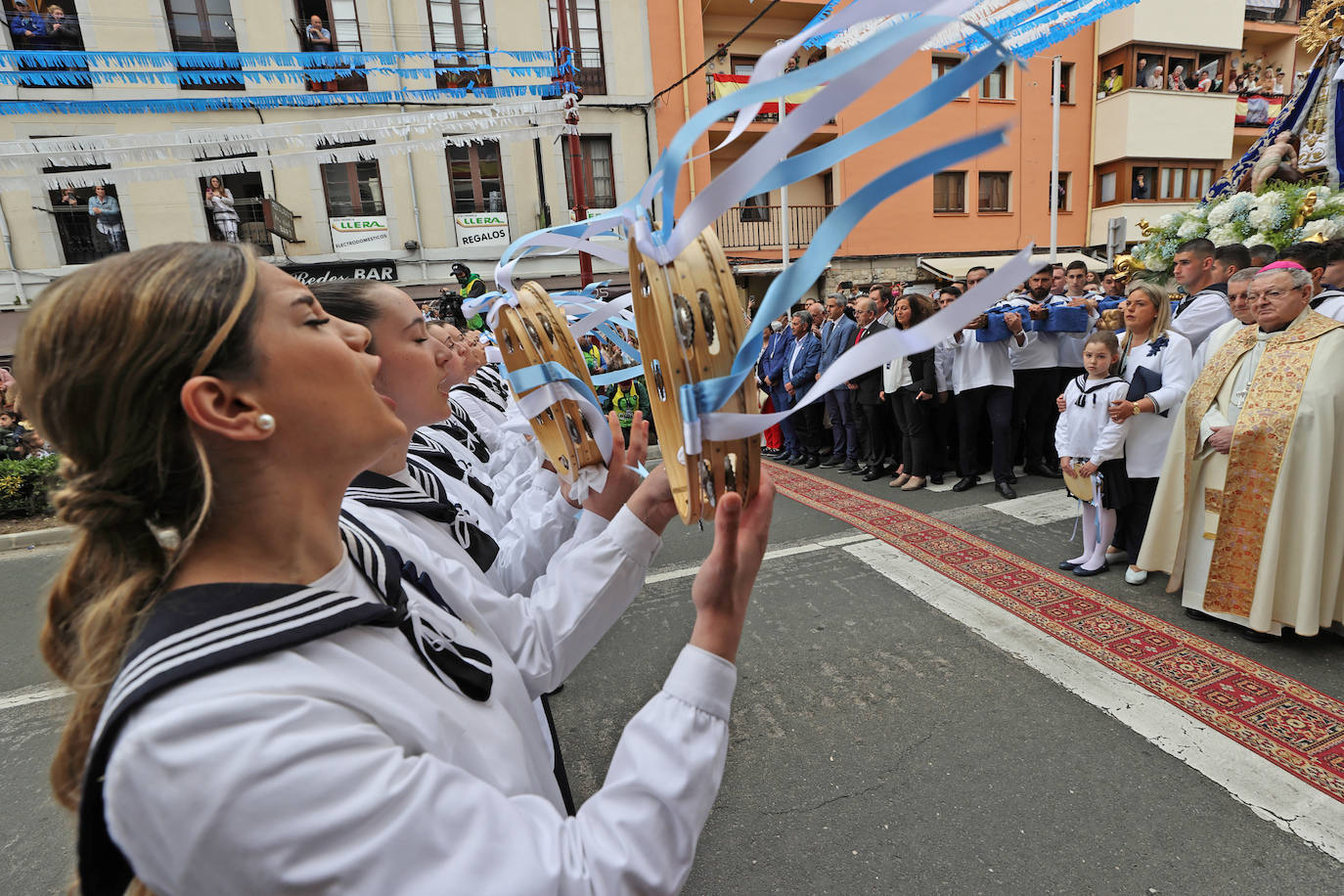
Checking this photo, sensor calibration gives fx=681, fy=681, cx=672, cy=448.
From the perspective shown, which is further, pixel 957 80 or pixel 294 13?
pixel 294 13

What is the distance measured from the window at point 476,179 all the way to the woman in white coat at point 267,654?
15.4 metres

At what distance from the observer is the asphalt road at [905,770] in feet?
7.00

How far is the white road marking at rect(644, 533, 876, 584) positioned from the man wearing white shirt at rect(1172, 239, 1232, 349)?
8.09 ft

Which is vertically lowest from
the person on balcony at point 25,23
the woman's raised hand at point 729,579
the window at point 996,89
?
the woman's raised hand at point 729,579

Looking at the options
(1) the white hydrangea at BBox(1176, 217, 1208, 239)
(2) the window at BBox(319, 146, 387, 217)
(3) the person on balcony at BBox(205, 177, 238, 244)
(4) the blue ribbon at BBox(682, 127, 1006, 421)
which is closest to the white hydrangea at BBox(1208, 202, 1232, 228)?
(1) the white hydrangea at BBox(1176, 217, 1208, 239)

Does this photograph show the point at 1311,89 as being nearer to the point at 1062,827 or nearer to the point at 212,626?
the point at 1062,827

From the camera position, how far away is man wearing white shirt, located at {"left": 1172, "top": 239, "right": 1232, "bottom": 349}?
171 inches

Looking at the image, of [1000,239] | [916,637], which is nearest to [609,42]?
[1000,239]

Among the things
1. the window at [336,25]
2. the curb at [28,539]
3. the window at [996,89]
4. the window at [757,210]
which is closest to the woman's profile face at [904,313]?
the curb at [28,539]

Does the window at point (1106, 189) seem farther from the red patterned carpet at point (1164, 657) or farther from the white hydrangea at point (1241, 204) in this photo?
the red patterned carpet at point (1164, 657)

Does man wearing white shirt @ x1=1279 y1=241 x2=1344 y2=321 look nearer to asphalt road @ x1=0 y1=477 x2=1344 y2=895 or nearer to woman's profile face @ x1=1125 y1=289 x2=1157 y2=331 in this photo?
woman's profile face @ x1=1125 y1=289 x2=1157 y2=331

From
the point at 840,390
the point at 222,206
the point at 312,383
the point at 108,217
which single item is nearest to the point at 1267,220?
the point at 840,390

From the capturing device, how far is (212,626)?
2.35 ft

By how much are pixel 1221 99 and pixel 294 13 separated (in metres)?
22.4
